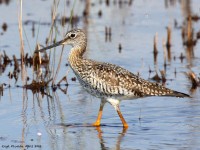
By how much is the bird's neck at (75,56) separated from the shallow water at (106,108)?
0.81 m

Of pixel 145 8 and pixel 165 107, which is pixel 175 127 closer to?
pixel 165 107

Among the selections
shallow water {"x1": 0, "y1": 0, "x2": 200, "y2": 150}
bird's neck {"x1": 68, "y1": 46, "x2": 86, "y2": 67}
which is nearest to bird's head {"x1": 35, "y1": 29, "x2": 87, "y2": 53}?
bird's neck {"x1": 68, "y1": 46, "x2": 86, "y2": 67}

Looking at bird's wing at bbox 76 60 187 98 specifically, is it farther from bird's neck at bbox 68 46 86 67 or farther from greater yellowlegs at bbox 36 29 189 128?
bird's neck at bbox 68 46 86 67

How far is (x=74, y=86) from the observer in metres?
12.3

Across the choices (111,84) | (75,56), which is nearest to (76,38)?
(75,56)

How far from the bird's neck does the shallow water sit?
81 centimetres

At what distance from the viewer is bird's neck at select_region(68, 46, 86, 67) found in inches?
395

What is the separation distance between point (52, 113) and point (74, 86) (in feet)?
6.02

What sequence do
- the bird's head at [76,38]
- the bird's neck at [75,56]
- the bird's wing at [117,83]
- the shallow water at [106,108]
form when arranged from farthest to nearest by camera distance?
the bird's head at [76,38], the bird's neck at [75,56], the bird's wing at [117,83], the shallow water at [106,108]

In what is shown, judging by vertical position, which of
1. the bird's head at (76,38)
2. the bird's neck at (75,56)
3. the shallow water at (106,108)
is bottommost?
the shallow water at (106,108)

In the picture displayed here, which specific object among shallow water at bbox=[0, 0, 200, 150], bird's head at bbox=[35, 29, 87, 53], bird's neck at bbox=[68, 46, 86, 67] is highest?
bird's head at bbox=[35, 29, 87, 53]

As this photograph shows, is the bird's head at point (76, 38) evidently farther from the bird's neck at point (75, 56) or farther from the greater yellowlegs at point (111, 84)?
the greater yellowlegs at point (111, 84)

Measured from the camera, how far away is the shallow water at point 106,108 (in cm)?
898

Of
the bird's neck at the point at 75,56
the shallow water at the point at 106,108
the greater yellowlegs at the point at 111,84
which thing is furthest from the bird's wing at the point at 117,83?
the shallow water at the point at 106,108
